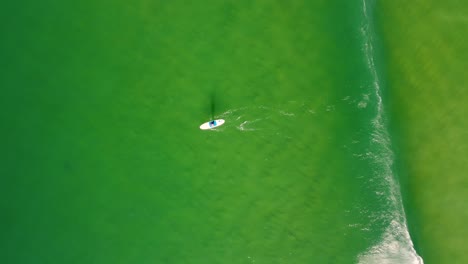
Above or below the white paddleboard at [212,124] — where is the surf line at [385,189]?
below

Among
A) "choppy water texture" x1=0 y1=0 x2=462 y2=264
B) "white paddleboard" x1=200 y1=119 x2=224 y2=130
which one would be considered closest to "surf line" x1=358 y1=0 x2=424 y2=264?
"choppy water texture" x1=0 y1=0 x2=462 y2=264

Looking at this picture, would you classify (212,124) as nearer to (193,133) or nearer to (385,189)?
(193,133)

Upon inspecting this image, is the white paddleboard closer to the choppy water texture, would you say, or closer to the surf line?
the choppy water texture

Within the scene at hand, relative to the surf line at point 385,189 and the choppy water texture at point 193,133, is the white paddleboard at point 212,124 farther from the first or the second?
the surf line at point 385,189

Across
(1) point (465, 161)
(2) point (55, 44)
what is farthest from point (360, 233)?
(2) point (55, 44)

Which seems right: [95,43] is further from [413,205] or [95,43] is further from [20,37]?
[413,205]

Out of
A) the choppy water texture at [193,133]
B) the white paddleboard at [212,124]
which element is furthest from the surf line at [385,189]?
the white paddleboard at [212,124]
